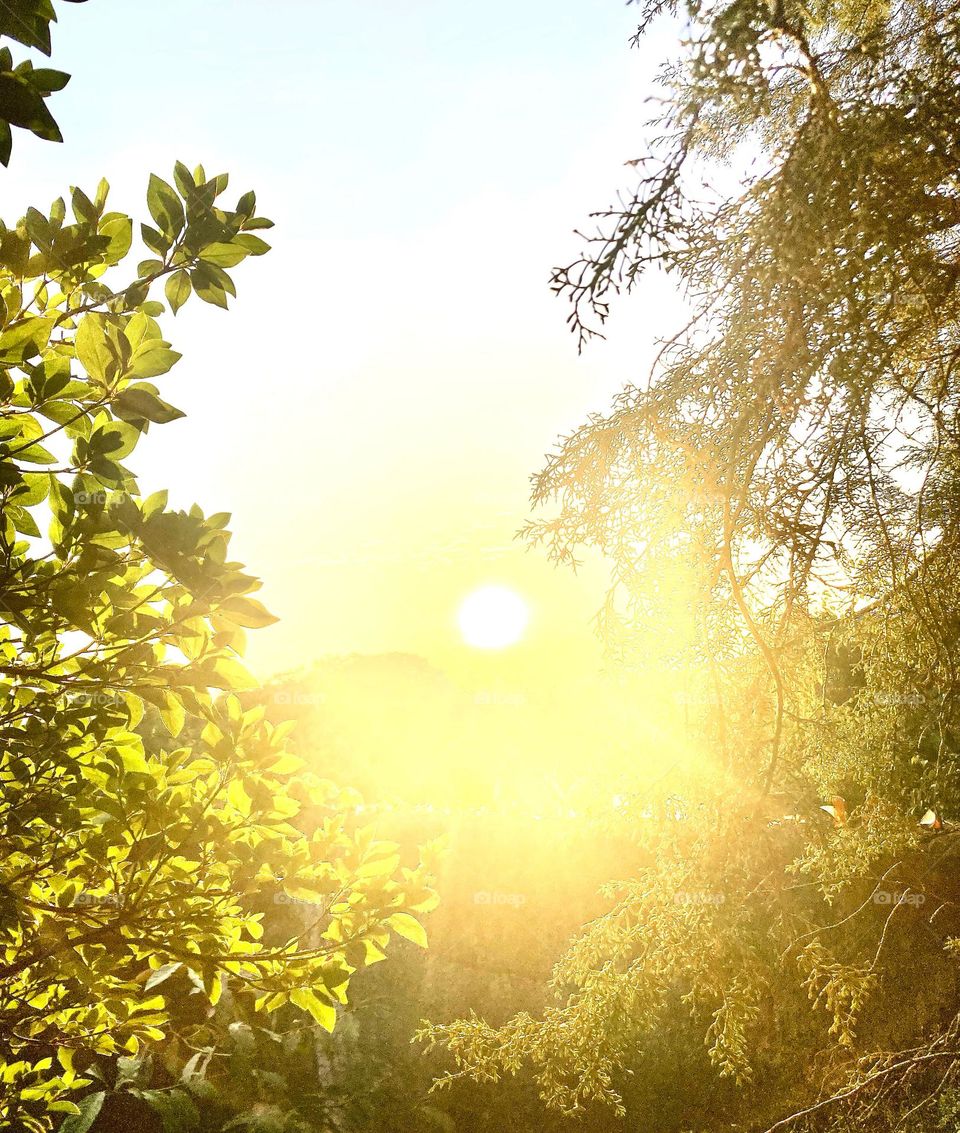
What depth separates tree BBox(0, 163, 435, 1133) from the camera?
1.39m

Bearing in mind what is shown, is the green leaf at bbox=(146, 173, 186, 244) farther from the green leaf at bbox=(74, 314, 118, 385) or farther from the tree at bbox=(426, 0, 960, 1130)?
the tree at bbox=(426, 0, 960, 1130)

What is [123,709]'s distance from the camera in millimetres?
1748

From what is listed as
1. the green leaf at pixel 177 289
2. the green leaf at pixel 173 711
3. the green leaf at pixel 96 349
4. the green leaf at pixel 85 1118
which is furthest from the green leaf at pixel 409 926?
the green leaf at pixel 85 1118

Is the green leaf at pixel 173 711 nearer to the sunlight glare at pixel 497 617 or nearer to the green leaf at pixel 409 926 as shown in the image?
the green leaf at pixel 409 926

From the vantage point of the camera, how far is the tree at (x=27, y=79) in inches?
38.0

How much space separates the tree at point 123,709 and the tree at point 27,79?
411 millimetres

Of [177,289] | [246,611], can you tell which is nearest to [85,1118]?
[246,611]

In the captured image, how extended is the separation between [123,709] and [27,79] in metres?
1.31

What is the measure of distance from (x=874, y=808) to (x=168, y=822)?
4738 millimetres

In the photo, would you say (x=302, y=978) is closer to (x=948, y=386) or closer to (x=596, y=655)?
(x=596, y=655)

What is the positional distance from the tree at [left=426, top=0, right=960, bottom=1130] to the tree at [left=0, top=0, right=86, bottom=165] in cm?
222

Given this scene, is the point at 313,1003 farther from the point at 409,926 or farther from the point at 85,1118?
the point at 85,1118

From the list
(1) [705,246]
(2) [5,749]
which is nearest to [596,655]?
(1) [705,246]

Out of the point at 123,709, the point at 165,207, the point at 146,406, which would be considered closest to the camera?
the point at 146,406
